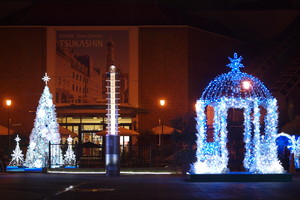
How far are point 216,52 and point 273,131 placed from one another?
32.3 metres

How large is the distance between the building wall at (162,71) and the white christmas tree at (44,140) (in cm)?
1982

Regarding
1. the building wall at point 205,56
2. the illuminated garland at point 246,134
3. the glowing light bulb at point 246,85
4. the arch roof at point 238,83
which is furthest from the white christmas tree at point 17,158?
the building wall at point 205,56

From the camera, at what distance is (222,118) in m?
28.1

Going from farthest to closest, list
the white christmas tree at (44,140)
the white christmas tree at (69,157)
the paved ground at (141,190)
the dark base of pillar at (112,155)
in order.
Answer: the white christmas tree at (69,157), the white christmas tree at (44,140), the dark base of pillar at (112,155), the paved ground at (141,190)

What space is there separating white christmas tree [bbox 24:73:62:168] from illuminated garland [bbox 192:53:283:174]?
10640 millimetres

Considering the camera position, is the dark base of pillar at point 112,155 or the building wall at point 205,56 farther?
the building wall at point 205,56

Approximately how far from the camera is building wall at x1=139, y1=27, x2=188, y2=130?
→ 56.4 m

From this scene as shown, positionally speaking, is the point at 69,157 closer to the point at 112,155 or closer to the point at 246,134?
the point at 112,155

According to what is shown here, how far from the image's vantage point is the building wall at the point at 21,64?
56.6 meters

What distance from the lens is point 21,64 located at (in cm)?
5691

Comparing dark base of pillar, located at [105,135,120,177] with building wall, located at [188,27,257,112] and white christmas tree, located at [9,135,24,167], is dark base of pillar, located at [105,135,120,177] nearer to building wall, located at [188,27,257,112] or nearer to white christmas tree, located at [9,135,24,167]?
white christmas tree, located at [9,135,24,167]

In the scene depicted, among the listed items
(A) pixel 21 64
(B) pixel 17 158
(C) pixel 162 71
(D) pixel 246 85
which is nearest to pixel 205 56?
(C) pixel 162 71

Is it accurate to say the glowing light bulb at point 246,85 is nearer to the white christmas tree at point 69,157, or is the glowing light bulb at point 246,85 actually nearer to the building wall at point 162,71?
the white christmas tree at point 69,157

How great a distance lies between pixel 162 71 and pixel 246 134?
28071mm
